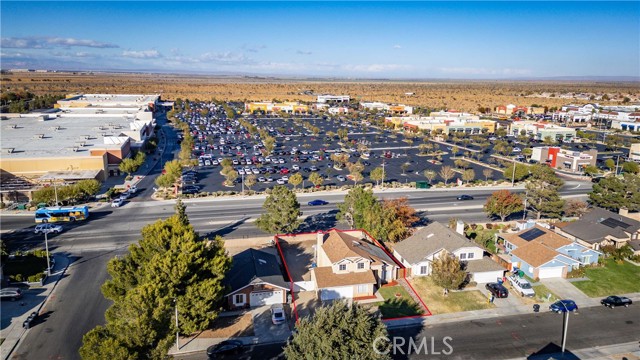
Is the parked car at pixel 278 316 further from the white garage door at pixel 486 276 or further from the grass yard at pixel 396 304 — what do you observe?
the white garage door at pixel 486 276

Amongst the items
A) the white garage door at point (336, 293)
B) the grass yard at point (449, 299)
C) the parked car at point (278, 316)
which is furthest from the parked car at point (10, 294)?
the grass yard at point (449, 299)

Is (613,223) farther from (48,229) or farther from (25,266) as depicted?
(48,229)

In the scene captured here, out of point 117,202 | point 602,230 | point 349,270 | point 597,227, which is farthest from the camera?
point 117,202

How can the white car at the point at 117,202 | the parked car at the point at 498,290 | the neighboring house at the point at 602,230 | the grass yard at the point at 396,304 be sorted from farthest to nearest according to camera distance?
the white car at the point at 117,202, the neighboring house at the point at 602,230, the parked car at the point at 498,290, the grass yard at the point at 396,304

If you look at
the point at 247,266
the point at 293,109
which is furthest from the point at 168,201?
the point at 293,109

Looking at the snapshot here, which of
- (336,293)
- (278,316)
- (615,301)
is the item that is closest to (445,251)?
(336,293)
